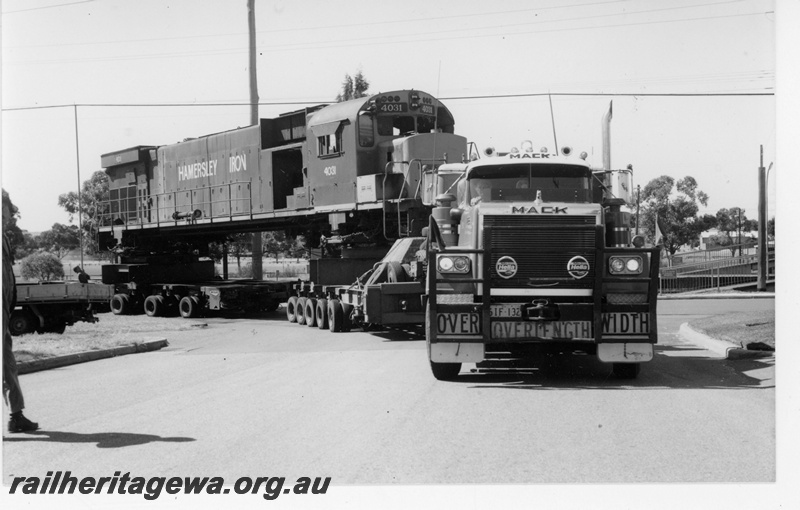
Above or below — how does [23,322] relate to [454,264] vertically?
below

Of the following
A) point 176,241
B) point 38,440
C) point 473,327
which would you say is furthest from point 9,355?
point 176,241

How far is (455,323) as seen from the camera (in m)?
10.3

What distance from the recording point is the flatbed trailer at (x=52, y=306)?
20.8 m

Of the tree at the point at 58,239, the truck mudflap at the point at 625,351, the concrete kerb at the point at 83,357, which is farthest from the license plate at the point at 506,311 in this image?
the tree at the point at 58,239

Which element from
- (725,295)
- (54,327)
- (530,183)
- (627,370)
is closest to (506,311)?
(627,370)

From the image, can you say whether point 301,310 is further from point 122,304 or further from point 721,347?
point 721,347

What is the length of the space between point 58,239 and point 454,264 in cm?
3349

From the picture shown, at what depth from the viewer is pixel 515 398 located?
30.8 feet

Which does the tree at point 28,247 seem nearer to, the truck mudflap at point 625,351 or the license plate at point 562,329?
the license plate at point 562,329

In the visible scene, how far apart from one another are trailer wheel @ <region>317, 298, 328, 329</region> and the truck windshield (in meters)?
9.78

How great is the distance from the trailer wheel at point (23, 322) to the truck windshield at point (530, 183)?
47.5 ft

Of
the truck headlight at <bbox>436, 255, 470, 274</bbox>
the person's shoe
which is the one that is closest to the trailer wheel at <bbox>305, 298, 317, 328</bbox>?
the truck headlight at <bbox>436, 255, 470, 274</bbox>

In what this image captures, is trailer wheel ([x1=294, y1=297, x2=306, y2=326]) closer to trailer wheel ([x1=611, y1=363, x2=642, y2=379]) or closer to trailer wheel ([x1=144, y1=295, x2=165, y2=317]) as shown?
trailer wheel ([x1=144, y1=295, x2=165, y2=317])

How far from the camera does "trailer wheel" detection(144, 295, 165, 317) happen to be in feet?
95.0
